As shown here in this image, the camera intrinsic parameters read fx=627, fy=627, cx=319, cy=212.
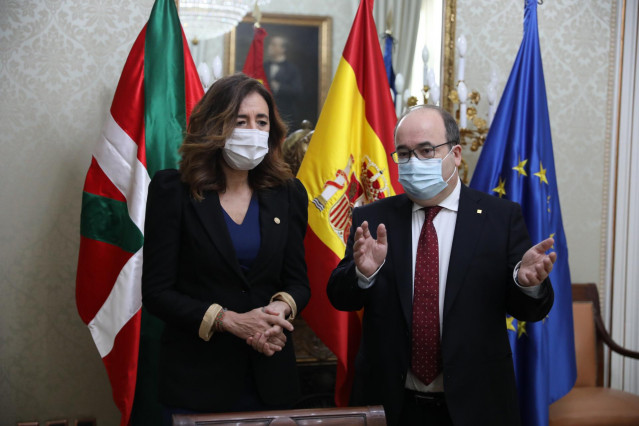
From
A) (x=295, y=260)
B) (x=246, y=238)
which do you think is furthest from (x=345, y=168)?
(x=246, y=238)

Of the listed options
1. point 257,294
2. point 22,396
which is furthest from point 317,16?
point 22,396

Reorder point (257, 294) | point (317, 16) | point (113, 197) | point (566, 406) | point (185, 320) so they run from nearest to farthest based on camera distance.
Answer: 1. point (185, 320)
2. point (257, 294)
3. point (113, 197)
4. point (566, 406)
5. point (317, 16)

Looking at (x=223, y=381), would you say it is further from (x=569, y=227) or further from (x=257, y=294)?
(x=569, y=227)

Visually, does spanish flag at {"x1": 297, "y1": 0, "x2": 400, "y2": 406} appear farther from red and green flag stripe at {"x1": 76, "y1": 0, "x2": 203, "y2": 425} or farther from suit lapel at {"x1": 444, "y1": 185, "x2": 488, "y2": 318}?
suit lapel at {"x1": 444, "y1": 185, "x2": 488, "y2": 318}

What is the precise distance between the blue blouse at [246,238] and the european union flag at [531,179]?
5.00 ft

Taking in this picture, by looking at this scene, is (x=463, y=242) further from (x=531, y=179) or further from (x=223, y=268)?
(x=531, y=179)

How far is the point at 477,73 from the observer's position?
362 centimetres

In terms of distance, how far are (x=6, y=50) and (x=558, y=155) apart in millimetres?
3062

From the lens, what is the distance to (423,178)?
1.98 m

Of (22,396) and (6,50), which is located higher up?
(6,50)

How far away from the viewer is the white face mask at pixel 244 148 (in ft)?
6.51

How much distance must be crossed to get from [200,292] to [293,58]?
1.85 m

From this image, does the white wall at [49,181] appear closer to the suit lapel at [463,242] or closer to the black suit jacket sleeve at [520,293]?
the suit lapel at [463,242]

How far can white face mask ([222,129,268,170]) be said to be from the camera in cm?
198
